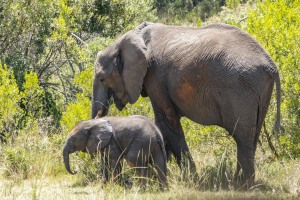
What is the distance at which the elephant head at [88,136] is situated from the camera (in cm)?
948

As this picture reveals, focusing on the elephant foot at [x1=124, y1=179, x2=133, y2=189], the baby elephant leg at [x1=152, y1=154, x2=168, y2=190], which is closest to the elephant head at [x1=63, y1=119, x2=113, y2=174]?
the elephant foot at [x1=124, y1=179, x2=133, y2=189]

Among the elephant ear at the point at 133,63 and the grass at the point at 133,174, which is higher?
the elephant ear at the point at 133,63

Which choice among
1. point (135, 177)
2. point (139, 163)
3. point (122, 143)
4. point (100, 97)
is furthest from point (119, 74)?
point (135, 177)

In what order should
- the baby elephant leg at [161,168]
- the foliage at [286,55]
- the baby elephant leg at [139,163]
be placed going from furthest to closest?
the foliage at [286,55], the baby elephant leg at [161,168], the baby elephant leg at [139,163]

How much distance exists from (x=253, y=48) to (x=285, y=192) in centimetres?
185

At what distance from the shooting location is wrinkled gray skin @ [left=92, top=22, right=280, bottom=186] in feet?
29.1

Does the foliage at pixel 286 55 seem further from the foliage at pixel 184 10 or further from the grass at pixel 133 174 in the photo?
the foliage at pixel 184 10

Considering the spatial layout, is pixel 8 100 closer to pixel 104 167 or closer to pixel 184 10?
pixel 104 167

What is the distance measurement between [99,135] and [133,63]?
1217mm

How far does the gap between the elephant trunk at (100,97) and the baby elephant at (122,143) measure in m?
0.70

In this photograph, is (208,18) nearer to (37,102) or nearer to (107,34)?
(107,34)

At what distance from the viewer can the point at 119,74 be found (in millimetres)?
10414

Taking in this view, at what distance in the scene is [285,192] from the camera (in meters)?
8.96

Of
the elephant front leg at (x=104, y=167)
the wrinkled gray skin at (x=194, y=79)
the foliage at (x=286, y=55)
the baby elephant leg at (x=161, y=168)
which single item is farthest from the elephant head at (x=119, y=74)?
the foliage at (x=286, y=55)
